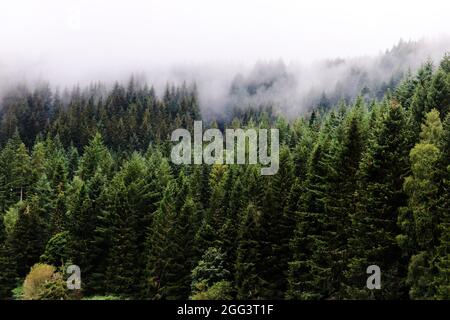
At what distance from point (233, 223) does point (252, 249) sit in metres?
5.76

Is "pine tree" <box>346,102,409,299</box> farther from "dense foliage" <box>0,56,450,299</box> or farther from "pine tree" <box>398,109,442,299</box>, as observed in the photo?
"pine tree" <box>398,109,442,299</box>

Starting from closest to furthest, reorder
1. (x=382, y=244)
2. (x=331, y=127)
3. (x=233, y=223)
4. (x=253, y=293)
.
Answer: (x=382, y=244) → (x=253, y=293) → (x=233, y=223) → (x=331, y=127)

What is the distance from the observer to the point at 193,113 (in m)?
188

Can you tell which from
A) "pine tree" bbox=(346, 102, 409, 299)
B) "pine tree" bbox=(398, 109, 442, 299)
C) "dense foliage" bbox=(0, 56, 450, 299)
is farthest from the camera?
"pine tree" bbox=(346, 102, 409, 299)

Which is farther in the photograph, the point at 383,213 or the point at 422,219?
the point at 383,213

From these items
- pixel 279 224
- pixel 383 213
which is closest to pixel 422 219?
pixel 383 213

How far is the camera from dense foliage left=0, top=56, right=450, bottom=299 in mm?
39219

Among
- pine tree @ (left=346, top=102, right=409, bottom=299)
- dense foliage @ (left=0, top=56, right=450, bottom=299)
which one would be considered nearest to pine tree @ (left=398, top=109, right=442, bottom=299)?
dense foliage @ (left=0, top=56, right=450, bottom=299)

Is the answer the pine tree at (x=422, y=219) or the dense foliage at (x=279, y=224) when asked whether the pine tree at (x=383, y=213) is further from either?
the pine tree at (x=422, y=219)

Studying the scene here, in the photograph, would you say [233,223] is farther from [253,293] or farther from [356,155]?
[356,155]

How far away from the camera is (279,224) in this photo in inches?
2073

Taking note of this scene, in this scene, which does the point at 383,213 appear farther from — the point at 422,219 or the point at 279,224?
the point at 279,224

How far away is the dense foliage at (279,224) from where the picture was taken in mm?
39219
